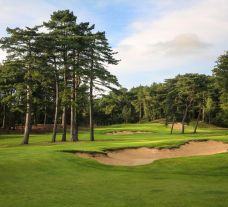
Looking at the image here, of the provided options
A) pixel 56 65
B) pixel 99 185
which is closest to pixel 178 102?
pixel 56 65

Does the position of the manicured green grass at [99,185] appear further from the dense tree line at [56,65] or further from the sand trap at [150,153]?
the dense tree line at [56,65]

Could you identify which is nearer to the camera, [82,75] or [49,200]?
[49,200]

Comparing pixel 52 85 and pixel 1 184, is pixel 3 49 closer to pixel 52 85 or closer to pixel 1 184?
pixel 52 85

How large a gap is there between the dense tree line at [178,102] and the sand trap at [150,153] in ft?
54.0

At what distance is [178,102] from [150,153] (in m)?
48.6

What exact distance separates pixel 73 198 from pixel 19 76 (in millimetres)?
34295

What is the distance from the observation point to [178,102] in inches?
3098

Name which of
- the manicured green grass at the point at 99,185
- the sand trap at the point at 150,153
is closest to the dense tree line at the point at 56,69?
the sand trap at the point at 150,153

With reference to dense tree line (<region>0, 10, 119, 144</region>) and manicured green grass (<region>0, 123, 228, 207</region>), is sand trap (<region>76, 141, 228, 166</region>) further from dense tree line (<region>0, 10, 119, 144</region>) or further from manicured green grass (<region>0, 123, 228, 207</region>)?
dense tree line (<region>0, 10, 119, 144</region>)

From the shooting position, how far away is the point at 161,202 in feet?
39.6

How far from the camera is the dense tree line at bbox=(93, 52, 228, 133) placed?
232ft

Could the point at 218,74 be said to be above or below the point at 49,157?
above

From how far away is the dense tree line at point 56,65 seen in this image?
43.4m

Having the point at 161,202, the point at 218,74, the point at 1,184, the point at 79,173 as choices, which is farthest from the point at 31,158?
the point at 218,74
